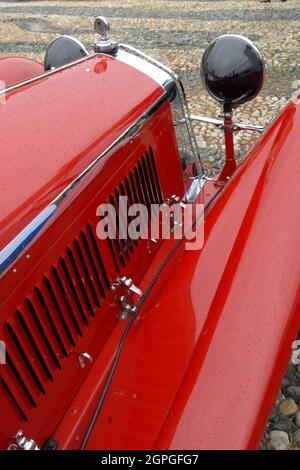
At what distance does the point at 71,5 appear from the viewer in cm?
1196

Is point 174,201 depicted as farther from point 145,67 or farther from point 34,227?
point 34,227

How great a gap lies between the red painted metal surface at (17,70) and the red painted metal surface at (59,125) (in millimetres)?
823

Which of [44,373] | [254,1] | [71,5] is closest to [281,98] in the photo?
[44,373]

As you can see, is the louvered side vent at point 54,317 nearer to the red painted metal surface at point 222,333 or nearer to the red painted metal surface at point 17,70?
the red painted metal surface at point 222,333

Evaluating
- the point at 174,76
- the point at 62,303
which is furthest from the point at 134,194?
the point at 174,76

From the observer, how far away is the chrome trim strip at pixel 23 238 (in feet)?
4.02

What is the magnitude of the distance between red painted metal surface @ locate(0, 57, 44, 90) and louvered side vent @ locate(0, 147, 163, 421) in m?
1.43

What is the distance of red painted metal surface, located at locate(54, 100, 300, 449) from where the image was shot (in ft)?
3.68

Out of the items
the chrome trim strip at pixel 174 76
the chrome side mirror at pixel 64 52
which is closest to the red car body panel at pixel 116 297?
the chrome trim strip at pixel 174 76

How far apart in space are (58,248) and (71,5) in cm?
1218

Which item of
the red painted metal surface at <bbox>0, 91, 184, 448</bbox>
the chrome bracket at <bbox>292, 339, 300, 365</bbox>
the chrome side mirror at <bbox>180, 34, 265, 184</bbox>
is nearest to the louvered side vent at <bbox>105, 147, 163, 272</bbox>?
the red painted metal surface at <bbox>0, 91, 184, 448</bbox>

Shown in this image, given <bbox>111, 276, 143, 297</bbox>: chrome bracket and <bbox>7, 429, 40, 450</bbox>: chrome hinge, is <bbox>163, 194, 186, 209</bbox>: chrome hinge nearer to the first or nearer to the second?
<bbox>111, 276, 143, 297</bbox>: chrome bracket
